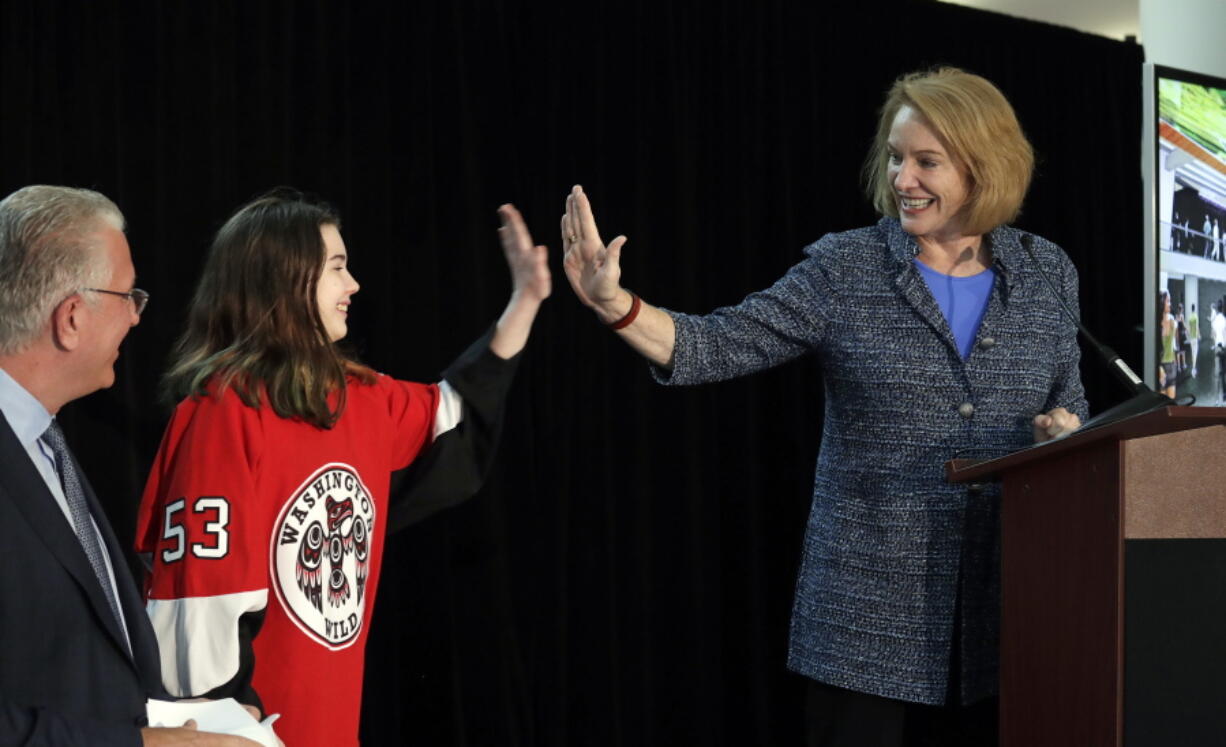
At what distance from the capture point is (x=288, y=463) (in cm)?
205

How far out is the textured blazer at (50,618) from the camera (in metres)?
1.39

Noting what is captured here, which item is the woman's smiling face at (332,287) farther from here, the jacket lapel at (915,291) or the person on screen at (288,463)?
the jacket lapel at (915,291)

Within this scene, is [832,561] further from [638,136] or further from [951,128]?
[638,136]

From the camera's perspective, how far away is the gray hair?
5.13ft

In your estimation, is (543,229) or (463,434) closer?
(463,434)

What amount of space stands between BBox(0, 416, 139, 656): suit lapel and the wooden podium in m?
1.24

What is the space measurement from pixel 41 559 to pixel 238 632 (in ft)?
1.88

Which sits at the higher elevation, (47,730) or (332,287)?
(332,287)

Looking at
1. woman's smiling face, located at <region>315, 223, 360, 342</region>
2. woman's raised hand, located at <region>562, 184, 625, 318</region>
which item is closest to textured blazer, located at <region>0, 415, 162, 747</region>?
woman's smiling face, located at <region>315, 223, 360, 342</region>

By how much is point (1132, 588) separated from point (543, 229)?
7.35ft

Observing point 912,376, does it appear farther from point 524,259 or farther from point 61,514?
point 61,514

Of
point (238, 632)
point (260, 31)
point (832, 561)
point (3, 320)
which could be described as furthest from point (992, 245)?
point (260, 31)

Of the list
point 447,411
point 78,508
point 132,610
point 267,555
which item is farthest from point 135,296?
point 447,411

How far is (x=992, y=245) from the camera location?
2338mm
